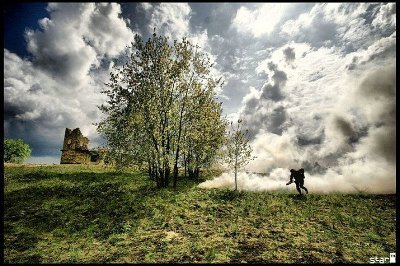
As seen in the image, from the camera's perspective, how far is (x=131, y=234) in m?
17.0

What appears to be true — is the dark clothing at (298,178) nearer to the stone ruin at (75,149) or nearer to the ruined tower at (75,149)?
the stone ruin at (75,149)

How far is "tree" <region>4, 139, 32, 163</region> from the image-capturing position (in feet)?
289

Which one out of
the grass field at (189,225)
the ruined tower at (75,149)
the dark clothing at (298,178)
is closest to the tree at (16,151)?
the ruined tower at (75,149)

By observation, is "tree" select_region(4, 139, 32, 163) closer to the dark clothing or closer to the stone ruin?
the stone ruin

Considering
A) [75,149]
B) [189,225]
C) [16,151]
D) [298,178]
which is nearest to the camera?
[189,225]

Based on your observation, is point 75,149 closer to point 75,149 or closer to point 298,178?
point 75,149

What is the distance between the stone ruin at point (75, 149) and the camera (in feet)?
196

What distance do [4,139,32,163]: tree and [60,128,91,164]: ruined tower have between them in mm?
41398

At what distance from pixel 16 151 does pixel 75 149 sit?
153 ft

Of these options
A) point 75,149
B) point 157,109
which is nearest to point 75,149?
point 75,149

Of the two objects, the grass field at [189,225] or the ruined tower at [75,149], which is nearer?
the grass field at [189,225]

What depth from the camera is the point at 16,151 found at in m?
90.7

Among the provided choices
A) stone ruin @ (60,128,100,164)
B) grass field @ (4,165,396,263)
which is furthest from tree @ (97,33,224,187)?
stone ruin @ (60,128,100,164)

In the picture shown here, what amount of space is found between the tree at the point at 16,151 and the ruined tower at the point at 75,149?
1630 inches
